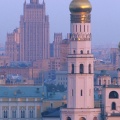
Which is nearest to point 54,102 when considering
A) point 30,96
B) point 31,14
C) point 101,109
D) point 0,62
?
point 30,96

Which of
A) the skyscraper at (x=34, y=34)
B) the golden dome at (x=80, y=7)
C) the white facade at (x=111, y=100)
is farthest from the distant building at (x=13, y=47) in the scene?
the golden dome at (x=80, y=7)

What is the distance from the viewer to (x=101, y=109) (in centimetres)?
4959

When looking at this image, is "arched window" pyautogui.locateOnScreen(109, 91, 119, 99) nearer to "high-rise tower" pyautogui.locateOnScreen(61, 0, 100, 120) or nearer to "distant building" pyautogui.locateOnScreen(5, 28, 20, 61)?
"high-rise tower" pyautogui.locateOnScreen(61, 0, 100, 120)

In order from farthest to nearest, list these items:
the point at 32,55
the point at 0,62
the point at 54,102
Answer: the point at 32,55
the point at 0,62
the point at 54,102

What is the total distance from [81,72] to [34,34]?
447ft

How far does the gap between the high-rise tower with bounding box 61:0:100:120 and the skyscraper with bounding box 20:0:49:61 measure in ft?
417

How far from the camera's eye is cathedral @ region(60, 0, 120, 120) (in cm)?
4884

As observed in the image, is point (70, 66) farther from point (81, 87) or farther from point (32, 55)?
point (32, 55)

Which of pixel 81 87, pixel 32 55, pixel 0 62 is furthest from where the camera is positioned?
pixel 32 55

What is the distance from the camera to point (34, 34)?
185m

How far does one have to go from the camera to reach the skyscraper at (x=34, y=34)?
181 m

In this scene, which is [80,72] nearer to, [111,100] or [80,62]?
[80,62]

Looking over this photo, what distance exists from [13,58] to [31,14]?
39.6ft

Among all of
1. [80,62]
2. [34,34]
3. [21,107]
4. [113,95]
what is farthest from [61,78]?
[34,34]
